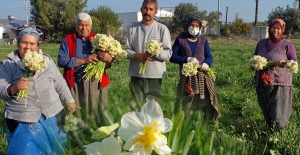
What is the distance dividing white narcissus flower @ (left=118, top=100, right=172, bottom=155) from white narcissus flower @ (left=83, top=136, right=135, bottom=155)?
2 cm

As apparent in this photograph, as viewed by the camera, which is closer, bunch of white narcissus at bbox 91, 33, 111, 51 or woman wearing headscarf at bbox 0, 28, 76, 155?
woman wearing headscarf at bbox 0, 28, 76, 155

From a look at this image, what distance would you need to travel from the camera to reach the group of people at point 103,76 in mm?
2732

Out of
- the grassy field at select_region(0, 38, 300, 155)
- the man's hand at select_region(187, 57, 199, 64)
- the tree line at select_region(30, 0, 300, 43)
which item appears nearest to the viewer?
the grassy field at select_region(0, 38, 300, 155)

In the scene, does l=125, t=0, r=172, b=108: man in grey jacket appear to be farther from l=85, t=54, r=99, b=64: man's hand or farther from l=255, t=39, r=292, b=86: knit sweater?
l=255, t=39, r=292, b=86: knit sweater

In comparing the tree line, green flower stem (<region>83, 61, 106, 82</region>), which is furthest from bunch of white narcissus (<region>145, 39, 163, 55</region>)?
the tree line

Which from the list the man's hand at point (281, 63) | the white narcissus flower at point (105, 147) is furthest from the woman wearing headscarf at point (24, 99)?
the man's hand at point (281, 63)

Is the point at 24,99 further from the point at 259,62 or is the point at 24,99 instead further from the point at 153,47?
the point at 259,62

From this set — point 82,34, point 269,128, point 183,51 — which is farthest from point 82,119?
point 269,128

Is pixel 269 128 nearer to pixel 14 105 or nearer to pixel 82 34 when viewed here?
pixel 82 34

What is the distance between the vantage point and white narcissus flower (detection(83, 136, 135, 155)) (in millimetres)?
896

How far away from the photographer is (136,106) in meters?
1.07

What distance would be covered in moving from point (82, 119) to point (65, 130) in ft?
0.19

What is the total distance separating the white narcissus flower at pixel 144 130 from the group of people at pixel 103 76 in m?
1.25

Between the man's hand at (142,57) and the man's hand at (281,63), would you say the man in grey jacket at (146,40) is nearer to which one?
the man's hand at (142,57)
